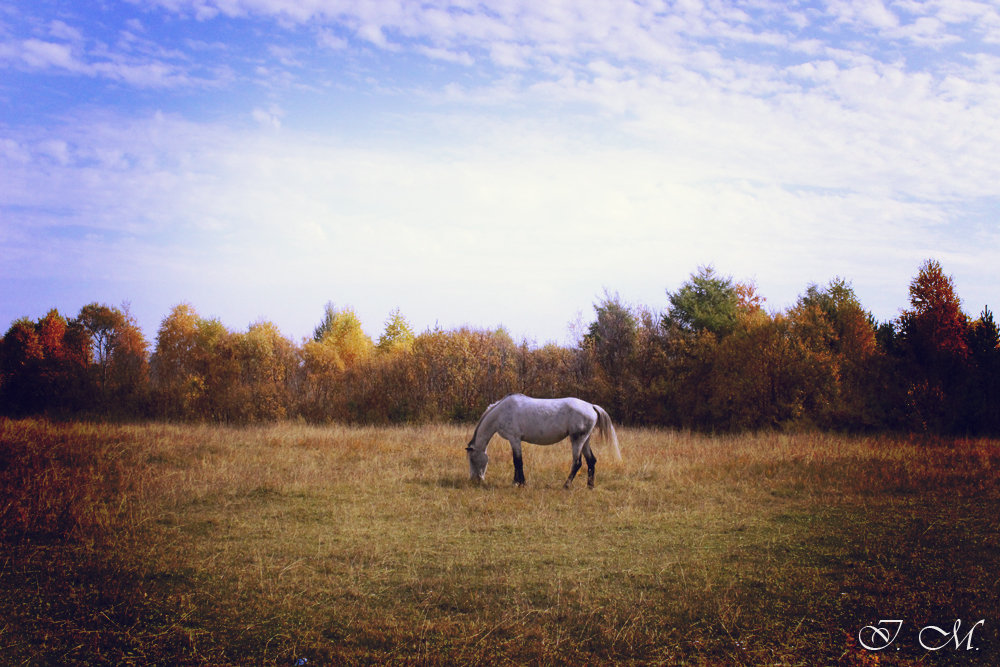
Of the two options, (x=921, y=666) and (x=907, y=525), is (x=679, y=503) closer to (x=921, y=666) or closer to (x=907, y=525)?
(x=907, y=525)

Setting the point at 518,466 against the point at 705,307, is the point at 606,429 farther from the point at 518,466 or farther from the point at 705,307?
the point at 705,307

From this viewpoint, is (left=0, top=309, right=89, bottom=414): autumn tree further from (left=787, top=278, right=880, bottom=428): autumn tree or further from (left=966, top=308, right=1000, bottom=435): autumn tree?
(left=966, top=308, right=1000, bottom=435): autumn tree

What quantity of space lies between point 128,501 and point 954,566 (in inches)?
474

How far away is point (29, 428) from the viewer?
1689 cm

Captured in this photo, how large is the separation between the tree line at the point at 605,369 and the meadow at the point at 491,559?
5.23 m

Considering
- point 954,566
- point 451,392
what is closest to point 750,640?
point 954,566

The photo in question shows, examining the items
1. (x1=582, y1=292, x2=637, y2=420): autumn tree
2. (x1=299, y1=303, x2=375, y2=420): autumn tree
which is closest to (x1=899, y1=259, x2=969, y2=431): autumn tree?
(x1=582, y1=292, x2=637, y2=420): autumn tree

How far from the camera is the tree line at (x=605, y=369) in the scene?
1927cm

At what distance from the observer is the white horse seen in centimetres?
1236

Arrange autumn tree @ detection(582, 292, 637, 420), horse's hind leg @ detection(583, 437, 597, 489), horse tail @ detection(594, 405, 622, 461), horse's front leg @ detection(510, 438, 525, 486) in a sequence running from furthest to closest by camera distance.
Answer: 1. autumn tree @ detection(582, 292, 637, 420)
2. horse tail @ detection(594, 405, 622, 461)
3. horse's front leg @ detection(510, 438, 525, 486)
4. horse's hind leg @ detection(583, 437, 597, 489)

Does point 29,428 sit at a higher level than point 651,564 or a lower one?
higher

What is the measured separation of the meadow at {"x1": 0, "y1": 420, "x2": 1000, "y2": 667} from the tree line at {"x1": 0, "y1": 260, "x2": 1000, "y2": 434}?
5.23m

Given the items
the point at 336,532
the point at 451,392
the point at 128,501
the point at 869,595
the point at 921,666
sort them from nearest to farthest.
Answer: the point at 921,666 < the point at 869,595 < the point at 336,532 < the point at 128,501 < the point at 451,392

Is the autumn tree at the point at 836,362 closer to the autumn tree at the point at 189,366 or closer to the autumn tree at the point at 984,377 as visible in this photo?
the autumn tree at the point at 984,377
